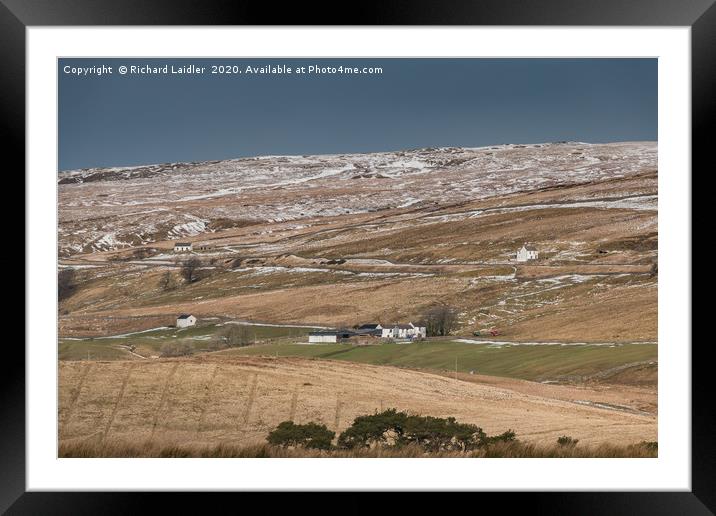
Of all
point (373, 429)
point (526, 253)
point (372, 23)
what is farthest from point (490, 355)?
point (372, 23)

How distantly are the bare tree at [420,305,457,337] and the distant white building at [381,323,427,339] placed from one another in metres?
1.30

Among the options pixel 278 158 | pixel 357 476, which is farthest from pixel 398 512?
pixel 278 158

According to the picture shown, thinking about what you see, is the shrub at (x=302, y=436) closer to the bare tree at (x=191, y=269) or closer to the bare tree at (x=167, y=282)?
the bare tree at (x=167, y=282)

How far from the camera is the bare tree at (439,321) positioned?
109ft

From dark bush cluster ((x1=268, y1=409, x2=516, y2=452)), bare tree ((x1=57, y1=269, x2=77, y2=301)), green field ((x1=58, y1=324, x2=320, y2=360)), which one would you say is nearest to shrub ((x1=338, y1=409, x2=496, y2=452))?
dark bush cluster ((x1=268, y1=409, x2=516, y2=452))

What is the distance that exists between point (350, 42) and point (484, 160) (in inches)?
2456

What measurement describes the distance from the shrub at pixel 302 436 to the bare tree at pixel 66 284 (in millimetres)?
30658

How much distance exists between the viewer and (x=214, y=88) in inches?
1489

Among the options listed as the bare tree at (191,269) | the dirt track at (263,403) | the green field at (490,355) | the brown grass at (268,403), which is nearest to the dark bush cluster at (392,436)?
the dirt track at (263,403)

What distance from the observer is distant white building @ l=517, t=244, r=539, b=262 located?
42969 mm

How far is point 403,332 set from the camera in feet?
102

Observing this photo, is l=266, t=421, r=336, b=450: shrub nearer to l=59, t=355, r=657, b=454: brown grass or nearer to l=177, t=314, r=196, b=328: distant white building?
l=59, t=355, r=657, b=454: brown grass

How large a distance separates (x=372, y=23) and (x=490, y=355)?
848 inches

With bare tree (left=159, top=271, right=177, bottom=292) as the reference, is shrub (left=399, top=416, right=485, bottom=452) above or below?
below
